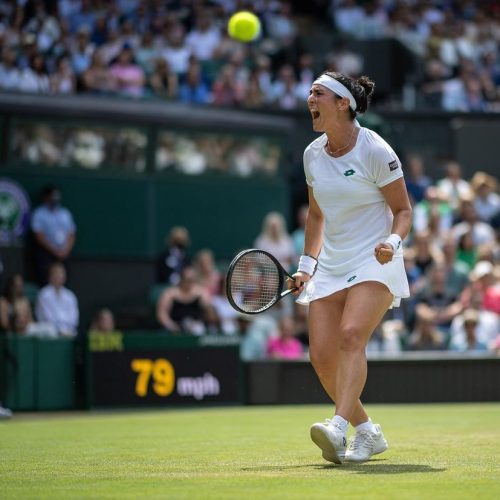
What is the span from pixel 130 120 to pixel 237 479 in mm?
11763

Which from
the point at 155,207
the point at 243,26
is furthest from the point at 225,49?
the point at 243,26

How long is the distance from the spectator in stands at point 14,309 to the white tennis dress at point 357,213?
23.1ft

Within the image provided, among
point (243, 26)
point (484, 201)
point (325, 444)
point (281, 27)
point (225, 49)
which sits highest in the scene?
point (281, 27)

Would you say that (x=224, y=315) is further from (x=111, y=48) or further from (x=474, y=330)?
(x=111, y=48)

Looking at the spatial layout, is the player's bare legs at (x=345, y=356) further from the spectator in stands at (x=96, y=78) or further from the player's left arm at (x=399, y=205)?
the spectator in stands at (x=96, y=78)

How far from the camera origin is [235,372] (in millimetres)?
14172

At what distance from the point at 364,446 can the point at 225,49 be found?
12.8 m

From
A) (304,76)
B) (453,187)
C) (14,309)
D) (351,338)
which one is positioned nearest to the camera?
(351,338)

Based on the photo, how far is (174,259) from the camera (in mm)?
15898

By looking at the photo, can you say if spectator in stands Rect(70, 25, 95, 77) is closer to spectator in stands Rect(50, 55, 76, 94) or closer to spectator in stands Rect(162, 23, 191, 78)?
spectator in stands Rect(50, 55, 76, 94)

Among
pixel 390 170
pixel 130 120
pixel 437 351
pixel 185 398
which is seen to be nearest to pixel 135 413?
pixel 185 398

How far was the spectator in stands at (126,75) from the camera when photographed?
17.3 m

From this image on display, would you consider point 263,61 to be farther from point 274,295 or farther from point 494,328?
point 274,295

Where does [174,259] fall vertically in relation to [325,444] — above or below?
above
